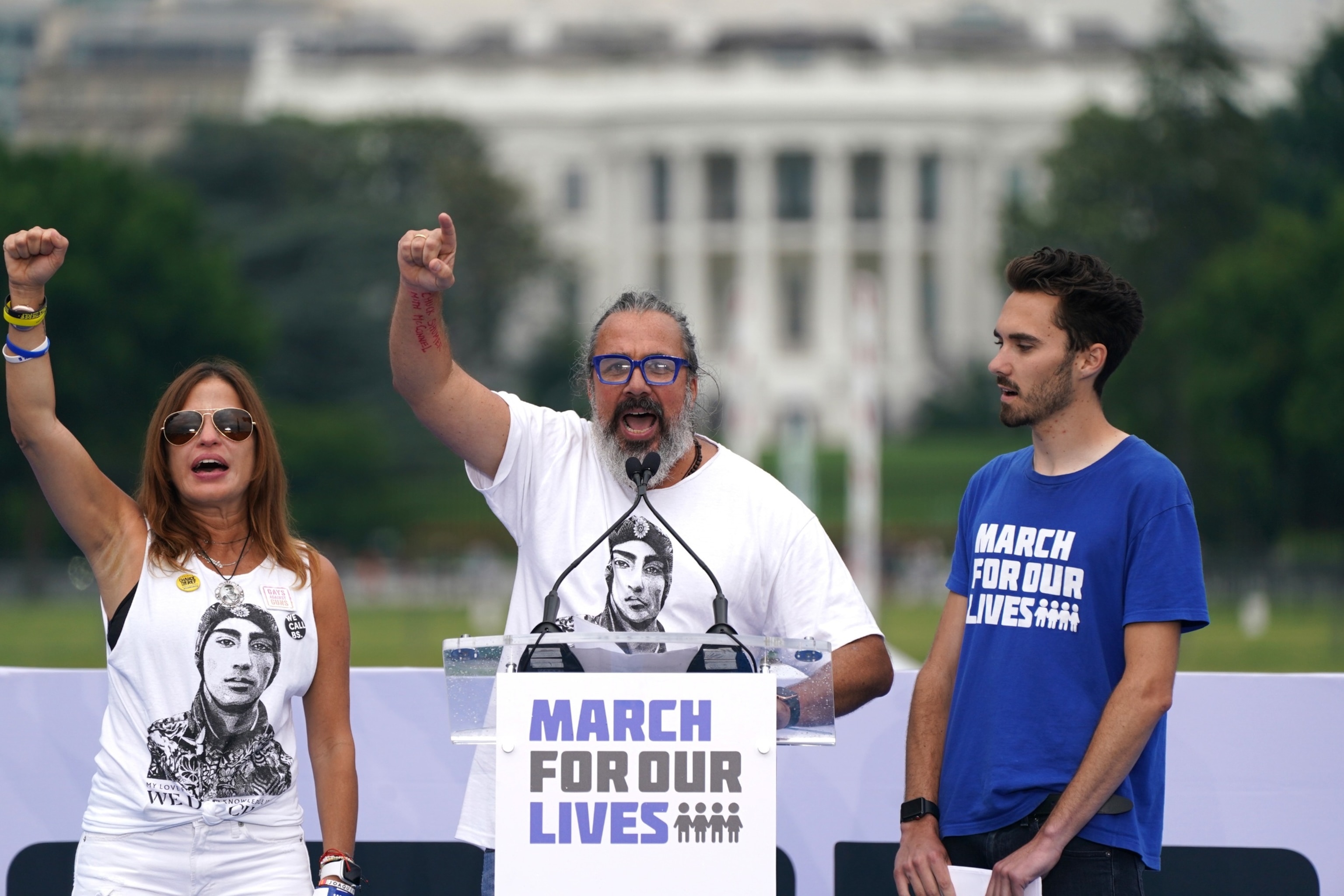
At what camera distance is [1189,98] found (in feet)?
165

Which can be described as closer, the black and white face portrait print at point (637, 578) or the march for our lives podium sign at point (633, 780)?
the march for our lives podium sign at point (633, 780)

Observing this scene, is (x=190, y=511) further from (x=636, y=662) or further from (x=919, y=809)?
(x=919, y=809)

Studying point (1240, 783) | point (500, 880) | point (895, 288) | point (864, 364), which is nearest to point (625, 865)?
point (500, 880)

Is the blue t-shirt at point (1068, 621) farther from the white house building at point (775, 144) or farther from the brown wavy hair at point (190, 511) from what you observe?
the white house building at point (775, 144)

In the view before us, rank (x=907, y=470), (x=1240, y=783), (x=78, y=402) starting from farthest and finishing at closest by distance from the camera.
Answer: (x=907, y=470) < (x=78, y=402) < (x=1240, y=783)

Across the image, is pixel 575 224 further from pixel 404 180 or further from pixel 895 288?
pixel 404 180

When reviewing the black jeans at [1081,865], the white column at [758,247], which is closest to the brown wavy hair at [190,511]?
the black jeans at [1081,865]

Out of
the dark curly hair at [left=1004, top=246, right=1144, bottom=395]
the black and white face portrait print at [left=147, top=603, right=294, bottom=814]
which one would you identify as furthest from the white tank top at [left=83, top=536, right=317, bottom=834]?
the dark curly hair at [left=1004, top=246, right=1144, bottom=395]

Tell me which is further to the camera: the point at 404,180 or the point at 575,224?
the point at 575,224

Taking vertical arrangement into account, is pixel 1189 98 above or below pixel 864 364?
above

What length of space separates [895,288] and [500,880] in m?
87.6

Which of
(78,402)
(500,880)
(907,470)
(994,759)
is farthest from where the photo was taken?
(907,470)

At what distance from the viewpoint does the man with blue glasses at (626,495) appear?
401 centimetres

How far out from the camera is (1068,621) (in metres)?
3.90
